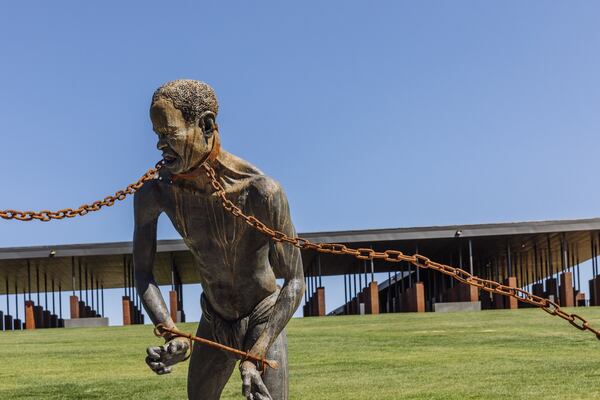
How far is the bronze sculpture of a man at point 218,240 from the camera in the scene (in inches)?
231

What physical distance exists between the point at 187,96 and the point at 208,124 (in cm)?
21

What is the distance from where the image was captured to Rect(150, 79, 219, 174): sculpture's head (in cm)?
583

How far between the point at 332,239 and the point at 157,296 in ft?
106

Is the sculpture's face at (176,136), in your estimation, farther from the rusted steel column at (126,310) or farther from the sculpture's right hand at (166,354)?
the rusted steel column at (126,310)

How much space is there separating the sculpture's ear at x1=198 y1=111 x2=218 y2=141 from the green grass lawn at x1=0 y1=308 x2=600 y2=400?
26.6ft

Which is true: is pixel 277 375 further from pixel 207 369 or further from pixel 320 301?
pixel 320 301

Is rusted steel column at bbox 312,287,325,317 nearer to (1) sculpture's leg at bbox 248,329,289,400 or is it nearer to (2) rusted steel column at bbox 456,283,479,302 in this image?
(2) rusted steel column at bbox 456,283,479,302

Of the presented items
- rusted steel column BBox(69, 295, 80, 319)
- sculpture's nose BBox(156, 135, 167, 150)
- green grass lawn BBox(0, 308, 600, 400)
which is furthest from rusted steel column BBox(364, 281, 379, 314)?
sculpture's nose BBox(156, 135, 167, 150)

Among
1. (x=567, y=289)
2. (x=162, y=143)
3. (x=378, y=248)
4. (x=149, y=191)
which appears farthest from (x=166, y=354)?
(x=378, y=248)

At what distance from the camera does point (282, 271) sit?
6.15 m

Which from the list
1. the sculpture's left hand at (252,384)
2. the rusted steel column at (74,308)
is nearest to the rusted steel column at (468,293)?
the rusted steel column at (74,308)

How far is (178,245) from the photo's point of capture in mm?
38531

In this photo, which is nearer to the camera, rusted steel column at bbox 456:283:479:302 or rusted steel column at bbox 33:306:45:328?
rusted steel column at bbox 456:283:479:302

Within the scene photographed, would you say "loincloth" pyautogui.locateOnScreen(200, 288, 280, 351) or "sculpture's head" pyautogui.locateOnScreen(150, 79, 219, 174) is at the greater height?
"sculpture's head" pyautogui.locateOnScreen(150, 79, 219, 174)
